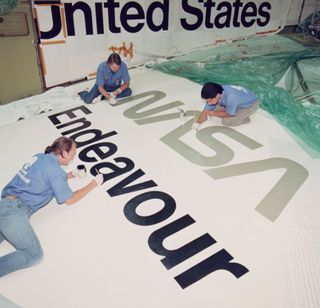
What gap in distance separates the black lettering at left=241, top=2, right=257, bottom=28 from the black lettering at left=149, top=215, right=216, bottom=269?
6.50m

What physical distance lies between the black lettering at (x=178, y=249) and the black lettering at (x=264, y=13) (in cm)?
691

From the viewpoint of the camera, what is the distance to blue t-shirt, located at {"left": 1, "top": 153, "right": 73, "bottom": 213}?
1.89 metres

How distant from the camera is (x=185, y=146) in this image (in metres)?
3.19

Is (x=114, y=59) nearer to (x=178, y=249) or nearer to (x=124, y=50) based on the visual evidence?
(x=124, y=50)

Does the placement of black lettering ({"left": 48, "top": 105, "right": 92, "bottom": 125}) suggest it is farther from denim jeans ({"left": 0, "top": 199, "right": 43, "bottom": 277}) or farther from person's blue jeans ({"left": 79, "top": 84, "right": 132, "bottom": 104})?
denim jeans ({"left": 0, "top": 199, "right": 43, "bottom": 277})

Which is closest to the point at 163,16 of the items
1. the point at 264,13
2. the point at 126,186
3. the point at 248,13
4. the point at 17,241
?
the point at 248,13

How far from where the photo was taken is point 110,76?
424cm

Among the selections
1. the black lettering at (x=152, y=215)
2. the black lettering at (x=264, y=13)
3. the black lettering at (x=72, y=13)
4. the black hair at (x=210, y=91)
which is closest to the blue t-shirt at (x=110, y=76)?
the black lettering at (x=72, y=13)

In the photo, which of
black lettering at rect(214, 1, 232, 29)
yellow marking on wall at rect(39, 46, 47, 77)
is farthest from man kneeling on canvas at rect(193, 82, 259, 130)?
black lettering at rect(214, 1, 232, 29)

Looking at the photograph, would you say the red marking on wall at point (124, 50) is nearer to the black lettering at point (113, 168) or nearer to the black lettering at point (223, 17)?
Result: the black lettering at point (223, 17)

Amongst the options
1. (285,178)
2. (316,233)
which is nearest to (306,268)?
(316,233)

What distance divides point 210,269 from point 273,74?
142 inches

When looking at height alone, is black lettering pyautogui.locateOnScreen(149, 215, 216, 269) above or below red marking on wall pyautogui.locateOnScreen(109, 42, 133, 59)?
below

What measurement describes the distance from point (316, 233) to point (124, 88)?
3.31 m
